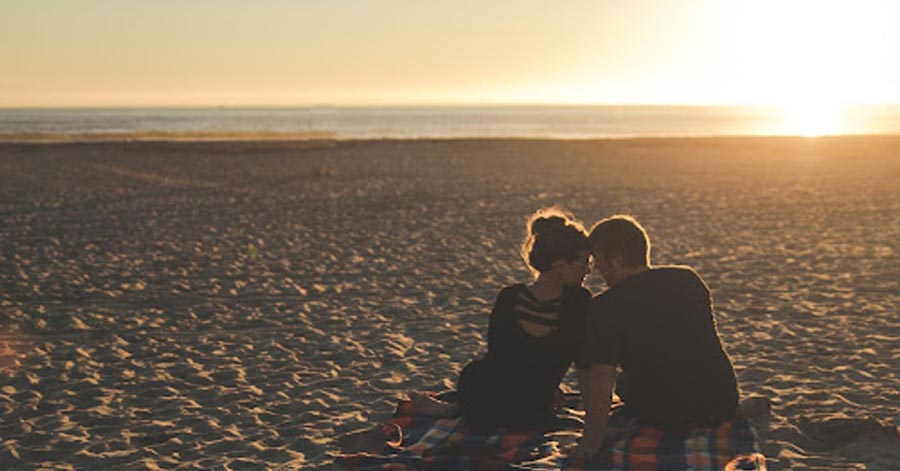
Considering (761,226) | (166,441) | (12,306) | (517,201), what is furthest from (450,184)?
(166,441)

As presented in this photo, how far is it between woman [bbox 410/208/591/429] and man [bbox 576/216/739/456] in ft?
0.63

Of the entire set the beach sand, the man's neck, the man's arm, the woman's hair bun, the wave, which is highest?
the woman's hair bun

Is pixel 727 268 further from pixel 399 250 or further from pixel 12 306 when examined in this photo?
pixel 12 306

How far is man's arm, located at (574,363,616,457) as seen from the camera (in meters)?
5.05

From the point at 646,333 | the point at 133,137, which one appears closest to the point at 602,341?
the point at 646,333

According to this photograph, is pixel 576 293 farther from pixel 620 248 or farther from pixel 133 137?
pixel 133 137

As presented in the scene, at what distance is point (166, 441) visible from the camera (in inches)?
247

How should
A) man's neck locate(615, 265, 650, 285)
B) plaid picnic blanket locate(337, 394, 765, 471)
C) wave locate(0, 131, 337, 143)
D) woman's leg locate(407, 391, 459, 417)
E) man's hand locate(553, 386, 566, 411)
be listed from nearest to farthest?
plaid picnic blanket locate(337, 394, 765, 471)
man's neck locate(615, 265, 650, 285)
woman's leg locate(407, 391, 459, 417)
man's hand locate(553, 386, 566, 411)
wave locate(0, 131, 337, 143)

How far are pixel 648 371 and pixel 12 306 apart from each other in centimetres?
811

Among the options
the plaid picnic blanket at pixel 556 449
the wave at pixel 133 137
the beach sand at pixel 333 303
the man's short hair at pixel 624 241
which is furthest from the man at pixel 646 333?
the wave at pixel 133 137

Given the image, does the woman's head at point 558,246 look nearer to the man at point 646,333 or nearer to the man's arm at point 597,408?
the man at point 646,333

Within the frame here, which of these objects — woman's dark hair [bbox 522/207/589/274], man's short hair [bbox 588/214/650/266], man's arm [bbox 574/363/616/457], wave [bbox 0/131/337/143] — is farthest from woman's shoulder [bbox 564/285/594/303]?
wave [bbox 0/131/337/143]

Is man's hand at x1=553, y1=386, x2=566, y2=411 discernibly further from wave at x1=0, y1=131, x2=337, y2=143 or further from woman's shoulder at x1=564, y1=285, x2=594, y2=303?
wave at x1=0, y1=131, x2=337, y2=143

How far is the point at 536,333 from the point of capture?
5.40m
